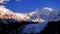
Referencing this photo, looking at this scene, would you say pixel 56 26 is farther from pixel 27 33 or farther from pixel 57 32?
pixel 27 33

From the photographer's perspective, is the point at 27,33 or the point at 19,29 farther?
the point at 19,29

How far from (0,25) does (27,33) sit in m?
4.17

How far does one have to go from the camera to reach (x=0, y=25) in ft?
68.5

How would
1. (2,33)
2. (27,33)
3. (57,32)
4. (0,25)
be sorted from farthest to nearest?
(0,25) < (2,33) < (27,33) < (57,32)

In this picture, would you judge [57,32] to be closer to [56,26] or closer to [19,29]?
[56,26]

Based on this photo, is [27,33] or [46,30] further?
[27,33]

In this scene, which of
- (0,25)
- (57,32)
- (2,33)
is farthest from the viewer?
(0,25)

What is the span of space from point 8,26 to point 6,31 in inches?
31.2

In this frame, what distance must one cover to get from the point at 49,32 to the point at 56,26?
0.80 metres

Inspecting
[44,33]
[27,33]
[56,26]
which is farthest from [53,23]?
[27,33]

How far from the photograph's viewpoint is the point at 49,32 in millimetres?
15398

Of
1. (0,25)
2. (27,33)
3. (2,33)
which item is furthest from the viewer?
(0,25)

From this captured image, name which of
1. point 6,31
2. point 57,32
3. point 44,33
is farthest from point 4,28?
point 57,32

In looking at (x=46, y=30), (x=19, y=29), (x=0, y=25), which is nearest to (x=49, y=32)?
(x=46, y=30)
